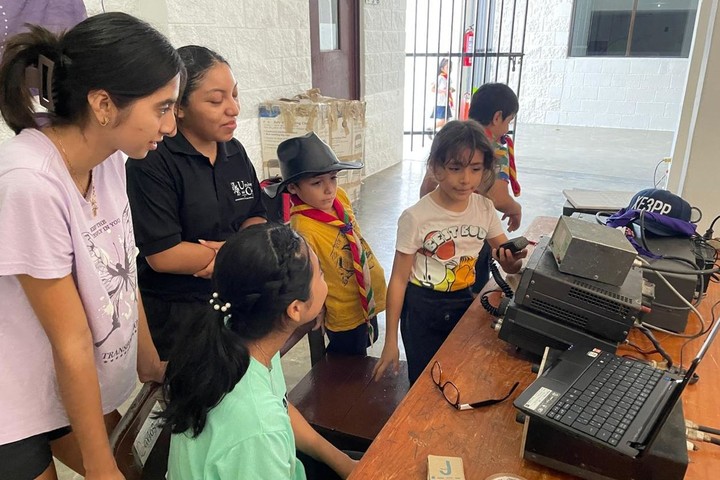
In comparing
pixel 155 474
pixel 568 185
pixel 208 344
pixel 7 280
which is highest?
pixel 7 280

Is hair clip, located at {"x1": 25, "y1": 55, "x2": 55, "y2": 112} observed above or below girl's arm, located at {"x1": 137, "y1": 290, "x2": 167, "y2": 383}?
above

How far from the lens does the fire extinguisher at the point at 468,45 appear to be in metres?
6.53

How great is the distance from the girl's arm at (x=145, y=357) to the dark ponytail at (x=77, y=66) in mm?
478

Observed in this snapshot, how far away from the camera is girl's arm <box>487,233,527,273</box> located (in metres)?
1.54

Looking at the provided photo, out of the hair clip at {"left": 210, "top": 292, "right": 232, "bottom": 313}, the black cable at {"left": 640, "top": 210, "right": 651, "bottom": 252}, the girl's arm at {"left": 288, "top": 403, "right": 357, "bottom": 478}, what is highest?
the hair clip at {"left": 210, "top": 292, "right": 232, "bottom": 313}

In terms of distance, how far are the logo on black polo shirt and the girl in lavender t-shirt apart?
17.9 inches

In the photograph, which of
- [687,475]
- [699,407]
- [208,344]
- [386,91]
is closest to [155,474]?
[208,344]

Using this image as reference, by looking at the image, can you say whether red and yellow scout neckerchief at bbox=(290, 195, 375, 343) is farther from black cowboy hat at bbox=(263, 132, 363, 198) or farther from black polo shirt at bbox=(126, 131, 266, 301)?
black polo shirt at bbox=(126, 131, 266, 301)

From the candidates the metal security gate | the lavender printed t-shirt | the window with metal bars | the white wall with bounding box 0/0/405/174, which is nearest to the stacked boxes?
the white wall with bounding box 0/0/405/174

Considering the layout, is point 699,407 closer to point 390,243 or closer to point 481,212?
point 481,212

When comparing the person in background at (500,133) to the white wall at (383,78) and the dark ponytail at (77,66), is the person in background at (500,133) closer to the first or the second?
the dark ponytail at (77,66)

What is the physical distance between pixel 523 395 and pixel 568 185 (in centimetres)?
495

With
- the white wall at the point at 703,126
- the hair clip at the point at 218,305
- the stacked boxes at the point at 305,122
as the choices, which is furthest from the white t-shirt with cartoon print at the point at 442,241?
the stacked boxes at the point at 305,122

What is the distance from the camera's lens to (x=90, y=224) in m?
0.95
